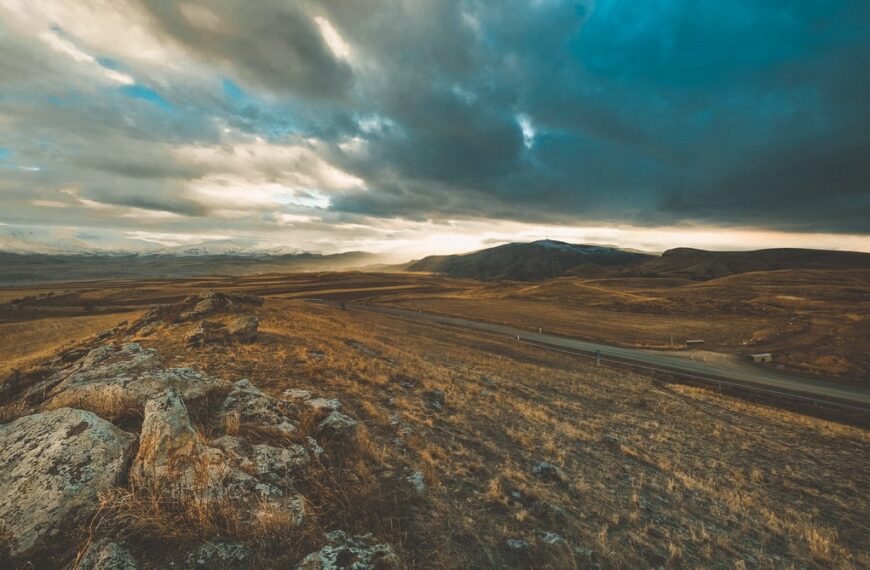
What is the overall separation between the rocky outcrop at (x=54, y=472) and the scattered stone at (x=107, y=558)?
46 cm

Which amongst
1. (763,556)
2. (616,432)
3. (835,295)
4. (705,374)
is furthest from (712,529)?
(835,295)

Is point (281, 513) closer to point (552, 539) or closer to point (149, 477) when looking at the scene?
point (149, 477)

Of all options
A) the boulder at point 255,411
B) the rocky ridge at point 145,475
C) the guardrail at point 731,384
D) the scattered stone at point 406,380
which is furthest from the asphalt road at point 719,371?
the rocky ridge at point 145,475

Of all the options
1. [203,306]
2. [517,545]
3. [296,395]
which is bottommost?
[517,545]

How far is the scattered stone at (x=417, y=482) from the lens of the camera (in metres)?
7.29

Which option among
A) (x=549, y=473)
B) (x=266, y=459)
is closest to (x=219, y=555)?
(x=266, y=459)

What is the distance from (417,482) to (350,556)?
9.54 ft

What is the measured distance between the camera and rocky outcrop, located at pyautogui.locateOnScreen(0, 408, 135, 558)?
4129 mm

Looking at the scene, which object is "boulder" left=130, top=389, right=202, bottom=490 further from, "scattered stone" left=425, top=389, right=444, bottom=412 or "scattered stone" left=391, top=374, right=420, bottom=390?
"scattered stone" left=391, top=374, right=420, bottom=390

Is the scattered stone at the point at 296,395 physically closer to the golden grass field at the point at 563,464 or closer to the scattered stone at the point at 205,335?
the golden grass field at the point at 563,464

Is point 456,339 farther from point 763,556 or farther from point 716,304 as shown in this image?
point 716,304

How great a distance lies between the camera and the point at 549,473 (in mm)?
10039

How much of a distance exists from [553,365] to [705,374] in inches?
566

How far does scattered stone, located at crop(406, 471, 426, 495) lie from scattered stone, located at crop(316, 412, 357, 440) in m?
1.69
